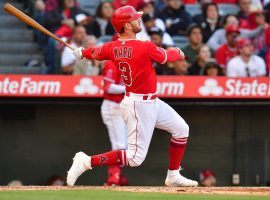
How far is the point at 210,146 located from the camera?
41.7ft

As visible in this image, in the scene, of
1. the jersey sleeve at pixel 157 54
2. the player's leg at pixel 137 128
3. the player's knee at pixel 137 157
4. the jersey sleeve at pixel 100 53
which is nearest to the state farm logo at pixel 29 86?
the jersey sleeve at pixel 100 53

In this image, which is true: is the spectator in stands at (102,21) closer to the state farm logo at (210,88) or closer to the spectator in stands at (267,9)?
the state farm logo at (210,88)

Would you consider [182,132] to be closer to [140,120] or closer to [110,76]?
[140,120]

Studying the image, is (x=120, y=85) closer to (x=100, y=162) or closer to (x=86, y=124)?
(x=86, y=124)

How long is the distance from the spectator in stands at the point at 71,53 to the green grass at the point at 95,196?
4251 mm

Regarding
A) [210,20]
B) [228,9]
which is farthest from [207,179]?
[228,9]

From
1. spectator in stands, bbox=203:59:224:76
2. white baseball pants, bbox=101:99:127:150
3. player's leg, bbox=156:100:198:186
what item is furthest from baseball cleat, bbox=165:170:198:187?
spectator in stands, bbox=203:59:224:76

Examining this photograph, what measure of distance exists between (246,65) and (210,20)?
1388 mm

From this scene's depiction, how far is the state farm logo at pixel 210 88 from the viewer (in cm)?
1212

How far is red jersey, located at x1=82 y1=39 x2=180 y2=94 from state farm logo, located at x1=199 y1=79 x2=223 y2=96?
3.16 meters

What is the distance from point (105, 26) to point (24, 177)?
2532mm

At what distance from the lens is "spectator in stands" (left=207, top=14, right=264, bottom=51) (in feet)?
44.3

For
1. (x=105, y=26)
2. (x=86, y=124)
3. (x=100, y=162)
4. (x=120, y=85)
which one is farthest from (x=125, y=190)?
(x=105, y=26)

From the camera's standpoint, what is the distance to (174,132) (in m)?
9.23
